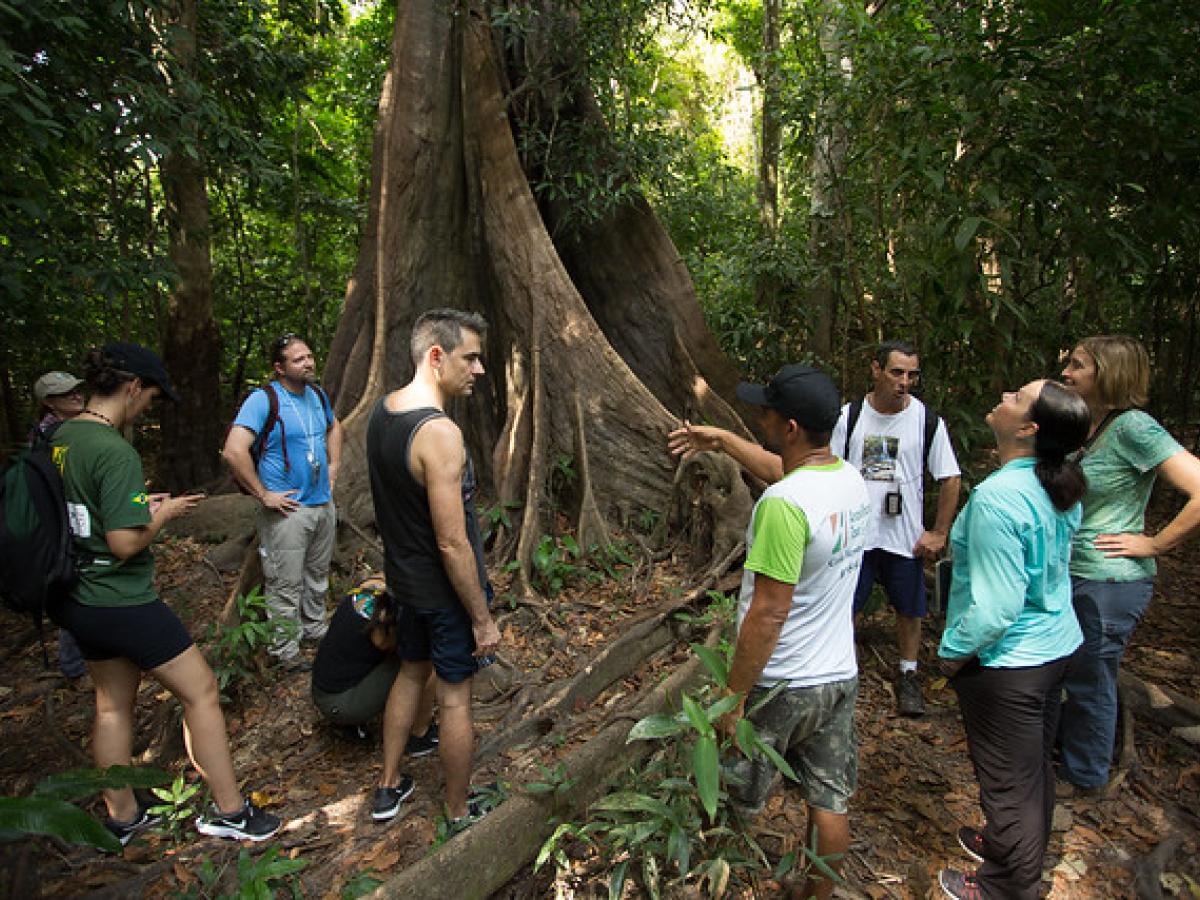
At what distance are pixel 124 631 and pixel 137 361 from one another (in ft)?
3.41

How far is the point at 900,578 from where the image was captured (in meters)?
3.74

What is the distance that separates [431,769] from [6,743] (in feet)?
8.22

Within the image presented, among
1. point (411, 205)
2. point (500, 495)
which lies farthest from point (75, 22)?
point (500, 495)

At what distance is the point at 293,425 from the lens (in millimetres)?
4012

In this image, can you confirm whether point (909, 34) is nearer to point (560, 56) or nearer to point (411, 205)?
point (560, 56)

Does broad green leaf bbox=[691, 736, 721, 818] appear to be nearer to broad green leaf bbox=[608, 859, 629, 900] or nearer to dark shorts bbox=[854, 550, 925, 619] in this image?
broad green leaf bbox=[608, 859, 629, 900]

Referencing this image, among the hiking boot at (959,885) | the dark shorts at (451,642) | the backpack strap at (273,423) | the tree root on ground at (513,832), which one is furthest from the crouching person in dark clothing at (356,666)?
the hiking boot at (959,885)

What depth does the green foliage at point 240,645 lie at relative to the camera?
12.0ft

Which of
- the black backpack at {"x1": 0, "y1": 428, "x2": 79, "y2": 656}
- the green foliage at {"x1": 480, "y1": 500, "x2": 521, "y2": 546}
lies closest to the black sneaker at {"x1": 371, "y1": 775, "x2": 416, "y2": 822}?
the black backpack at {"x1": 0, "y1": 428, "x2": 79, "y2": 656}

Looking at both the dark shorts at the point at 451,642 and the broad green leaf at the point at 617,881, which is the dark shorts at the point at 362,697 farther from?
the broad green leaf at the point at 617,881

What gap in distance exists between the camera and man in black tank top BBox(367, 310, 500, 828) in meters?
2.51

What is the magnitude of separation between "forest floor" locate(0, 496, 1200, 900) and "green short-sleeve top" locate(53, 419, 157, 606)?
2.82 feet

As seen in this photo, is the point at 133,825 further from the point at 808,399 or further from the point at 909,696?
the point at 909,696

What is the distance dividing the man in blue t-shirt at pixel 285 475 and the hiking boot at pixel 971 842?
3.39 meters
